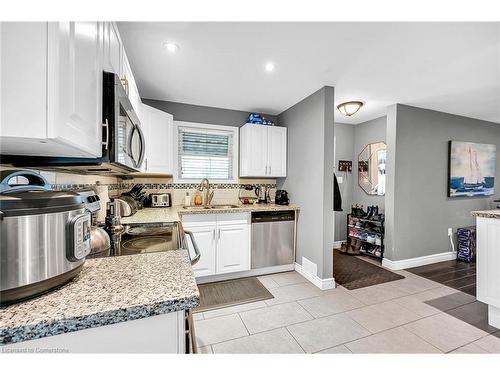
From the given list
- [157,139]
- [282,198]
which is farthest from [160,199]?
[282,198]

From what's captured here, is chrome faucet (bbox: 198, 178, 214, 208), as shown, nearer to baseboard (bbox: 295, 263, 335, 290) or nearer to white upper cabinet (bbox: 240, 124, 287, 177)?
white upper cabinet (bbox: 240, 124, 287, 177)

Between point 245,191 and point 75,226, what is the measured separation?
2849 mm

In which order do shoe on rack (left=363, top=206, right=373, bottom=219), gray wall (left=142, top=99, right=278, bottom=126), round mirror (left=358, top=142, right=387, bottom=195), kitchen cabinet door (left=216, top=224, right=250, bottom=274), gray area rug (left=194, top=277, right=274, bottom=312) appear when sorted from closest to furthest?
gray area rug (left=194, top=277, right=274, bottom=312), kitchen cabinet door (left=216, top=224, right=250, bottom=274), gray wall (left=142, top=99, right=278, bottom=126), shoe on rack (left=363, top=206, right=373, bottom=219), round mirror (left=358, top=142, right=387, bottom=195)

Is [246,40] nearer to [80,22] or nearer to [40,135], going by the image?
[80,22]

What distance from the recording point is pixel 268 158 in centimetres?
328

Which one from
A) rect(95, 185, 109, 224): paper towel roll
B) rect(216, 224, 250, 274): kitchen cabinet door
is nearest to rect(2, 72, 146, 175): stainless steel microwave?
rect(95, 185, 109, 224): paper towel roll

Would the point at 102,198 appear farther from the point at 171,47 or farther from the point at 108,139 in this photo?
the point at 171,47

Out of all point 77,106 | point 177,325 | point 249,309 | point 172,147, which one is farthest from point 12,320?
point 172,147

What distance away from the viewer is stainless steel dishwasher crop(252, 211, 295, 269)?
291cm

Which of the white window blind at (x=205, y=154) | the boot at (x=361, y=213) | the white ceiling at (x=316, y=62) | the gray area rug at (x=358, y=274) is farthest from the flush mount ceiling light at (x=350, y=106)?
the gray area rug at (x=358, y=274)

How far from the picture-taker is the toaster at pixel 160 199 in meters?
2.93

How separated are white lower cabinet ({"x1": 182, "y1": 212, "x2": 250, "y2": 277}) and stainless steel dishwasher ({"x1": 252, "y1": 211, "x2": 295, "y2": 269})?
4.6 inches

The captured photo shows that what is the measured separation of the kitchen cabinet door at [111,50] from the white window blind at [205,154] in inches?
66.1

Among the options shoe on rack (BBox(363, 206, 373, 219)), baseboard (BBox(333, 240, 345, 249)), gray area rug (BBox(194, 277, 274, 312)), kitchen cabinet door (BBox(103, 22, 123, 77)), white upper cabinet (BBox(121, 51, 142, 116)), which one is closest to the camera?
kitchen cabinet door (BBox(103, 22, 123, 77))
